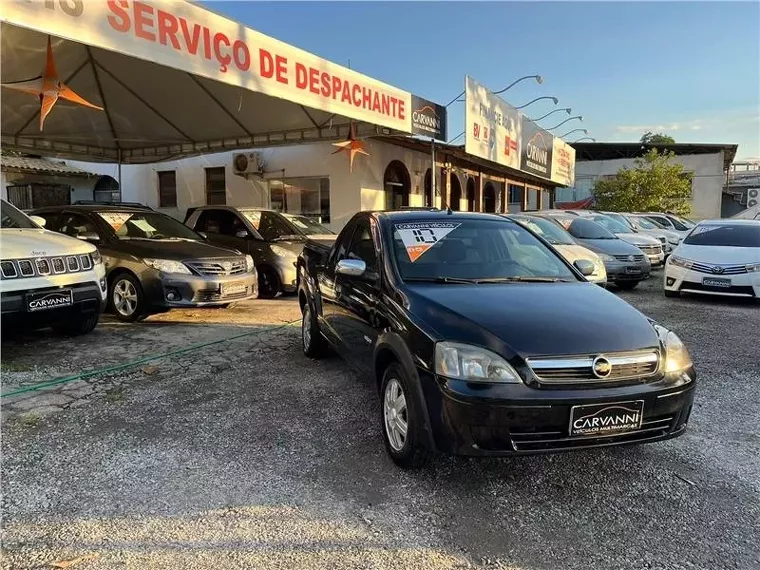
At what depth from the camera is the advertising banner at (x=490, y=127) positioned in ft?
46.0

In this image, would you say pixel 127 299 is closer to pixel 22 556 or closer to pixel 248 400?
pixel 248 400

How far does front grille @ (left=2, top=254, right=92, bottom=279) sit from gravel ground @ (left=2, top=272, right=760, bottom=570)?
159 centimetres

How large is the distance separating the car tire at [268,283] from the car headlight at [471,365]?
6.89 metres

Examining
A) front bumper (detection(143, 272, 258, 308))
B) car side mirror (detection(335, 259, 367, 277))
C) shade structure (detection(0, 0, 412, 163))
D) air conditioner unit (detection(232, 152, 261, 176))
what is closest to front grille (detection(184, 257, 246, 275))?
front bumper (detection(143, 272, 258, 308))

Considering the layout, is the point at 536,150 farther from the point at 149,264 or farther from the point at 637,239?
the point at 149,264

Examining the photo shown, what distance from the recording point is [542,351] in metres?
2.74

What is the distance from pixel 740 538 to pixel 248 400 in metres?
3.31

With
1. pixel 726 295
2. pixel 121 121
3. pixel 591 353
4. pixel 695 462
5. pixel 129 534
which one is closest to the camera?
pixel 129 534

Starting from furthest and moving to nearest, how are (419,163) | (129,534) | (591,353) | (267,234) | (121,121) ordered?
(419,163)
(121,121)
(267,234)
(591,353)
(129,534)

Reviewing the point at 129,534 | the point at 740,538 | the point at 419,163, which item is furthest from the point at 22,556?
the point at 419,163

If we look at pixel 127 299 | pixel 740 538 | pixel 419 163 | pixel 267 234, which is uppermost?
pixel 419 163

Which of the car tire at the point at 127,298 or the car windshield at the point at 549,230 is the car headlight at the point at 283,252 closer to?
the car tire at the point at 127,298

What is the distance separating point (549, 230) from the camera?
10.4 m

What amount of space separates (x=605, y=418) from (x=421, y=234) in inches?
74.0
